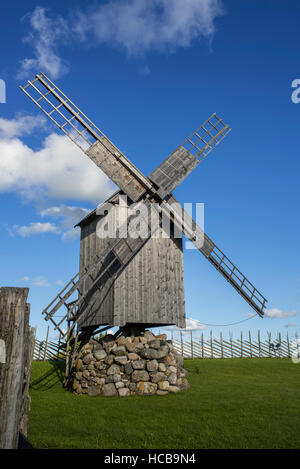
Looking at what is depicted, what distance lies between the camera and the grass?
30.9 ft

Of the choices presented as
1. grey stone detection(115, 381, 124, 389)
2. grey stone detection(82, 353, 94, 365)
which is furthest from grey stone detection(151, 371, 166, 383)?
grey stone detection(82, 353, 94, 365)

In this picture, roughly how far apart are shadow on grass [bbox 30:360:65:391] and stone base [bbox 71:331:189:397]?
8.00 ft

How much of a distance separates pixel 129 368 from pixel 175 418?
15.6ft

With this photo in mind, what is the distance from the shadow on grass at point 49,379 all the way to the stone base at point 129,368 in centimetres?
244

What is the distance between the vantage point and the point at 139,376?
1609 cm

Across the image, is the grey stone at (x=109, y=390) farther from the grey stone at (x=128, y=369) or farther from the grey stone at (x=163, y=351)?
the grey stone at (x=163, y=351)

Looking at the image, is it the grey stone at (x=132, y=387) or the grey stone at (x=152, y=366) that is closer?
the grey stone at (x=132, y=387)

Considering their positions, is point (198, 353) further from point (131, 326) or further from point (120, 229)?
point (120, 229)

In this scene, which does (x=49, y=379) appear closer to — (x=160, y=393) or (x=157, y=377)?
(x=157, y=377)

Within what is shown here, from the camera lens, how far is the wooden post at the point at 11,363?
14.9ft

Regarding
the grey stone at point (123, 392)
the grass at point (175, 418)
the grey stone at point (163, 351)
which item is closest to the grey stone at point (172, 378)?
the grass at point (175, 418)
